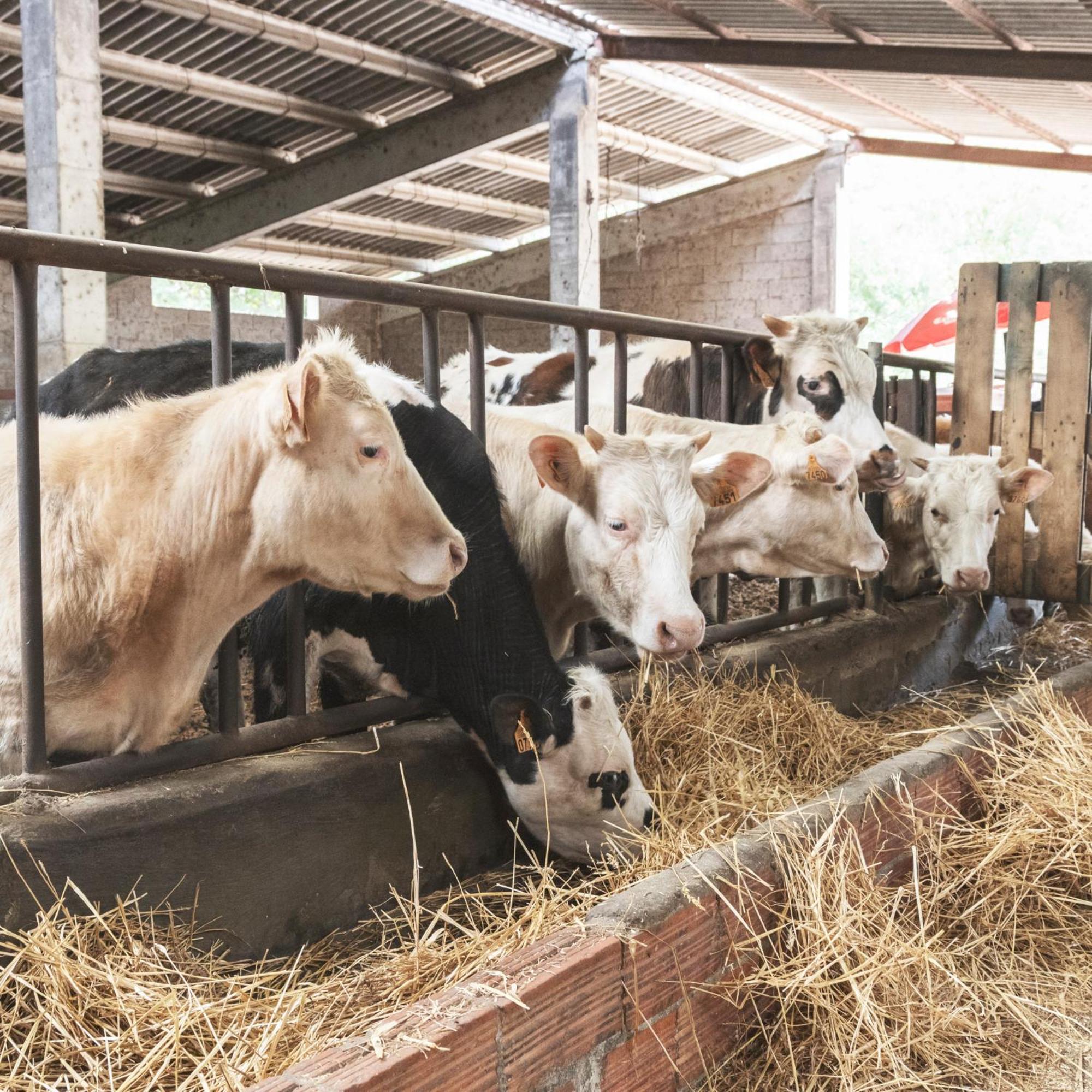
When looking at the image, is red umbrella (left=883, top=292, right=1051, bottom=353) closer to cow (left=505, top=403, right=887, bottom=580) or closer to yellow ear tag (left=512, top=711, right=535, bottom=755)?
cow (left=505, top=403, right=887, bottom=580)

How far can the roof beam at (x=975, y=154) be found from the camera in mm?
13984

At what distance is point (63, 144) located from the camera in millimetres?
6395

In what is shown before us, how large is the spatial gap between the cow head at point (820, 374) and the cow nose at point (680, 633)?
6.71ft

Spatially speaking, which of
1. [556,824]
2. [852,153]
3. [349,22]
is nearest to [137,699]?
[556,824]

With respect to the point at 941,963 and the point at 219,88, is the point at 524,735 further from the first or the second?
the point at 219,88

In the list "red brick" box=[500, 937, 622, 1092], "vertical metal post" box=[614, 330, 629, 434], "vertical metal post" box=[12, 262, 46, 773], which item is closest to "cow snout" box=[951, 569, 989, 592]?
"vertical metal post" box=[614, 330, 629, 434]

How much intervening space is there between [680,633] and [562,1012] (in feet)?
3.95

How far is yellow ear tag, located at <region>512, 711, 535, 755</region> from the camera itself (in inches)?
113

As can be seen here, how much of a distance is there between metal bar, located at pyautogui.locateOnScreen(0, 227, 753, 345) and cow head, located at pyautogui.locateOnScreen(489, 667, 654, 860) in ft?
3.49

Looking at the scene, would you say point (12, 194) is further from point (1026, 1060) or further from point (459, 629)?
point (1026, 1060)

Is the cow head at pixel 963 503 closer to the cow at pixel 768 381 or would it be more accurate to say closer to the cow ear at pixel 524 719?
the cow at pixel 768 381

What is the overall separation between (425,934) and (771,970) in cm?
69

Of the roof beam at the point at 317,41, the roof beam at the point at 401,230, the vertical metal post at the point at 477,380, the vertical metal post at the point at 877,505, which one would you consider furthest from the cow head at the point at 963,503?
the roof beam at the point at 401,230

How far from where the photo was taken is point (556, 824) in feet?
9.86
